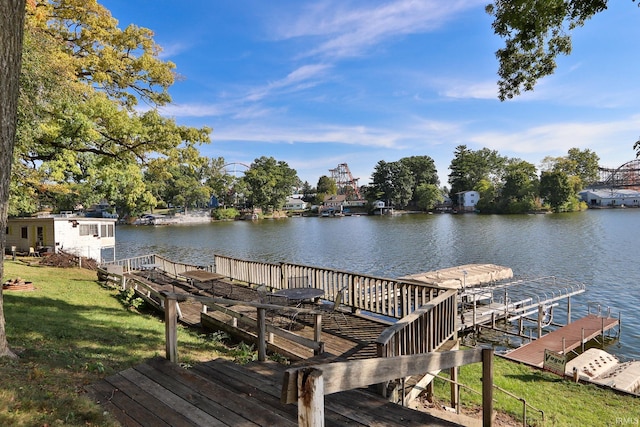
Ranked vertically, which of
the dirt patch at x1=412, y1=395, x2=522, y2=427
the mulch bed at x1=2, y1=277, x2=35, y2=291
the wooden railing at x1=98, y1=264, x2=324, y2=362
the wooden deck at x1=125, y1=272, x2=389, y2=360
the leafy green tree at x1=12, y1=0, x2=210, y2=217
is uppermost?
the leafy green tree at x1=12, y1=0, x2=210, y2=217

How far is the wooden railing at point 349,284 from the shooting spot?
699cm

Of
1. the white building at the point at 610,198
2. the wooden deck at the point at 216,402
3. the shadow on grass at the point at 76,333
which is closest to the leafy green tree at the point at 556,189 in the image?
the white building at the point at 610,198

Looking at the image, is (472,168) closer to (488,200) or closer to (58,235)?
(488,200)

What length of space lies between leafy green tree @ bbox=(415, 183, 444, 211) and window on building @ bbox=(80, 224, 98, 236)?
291 feet

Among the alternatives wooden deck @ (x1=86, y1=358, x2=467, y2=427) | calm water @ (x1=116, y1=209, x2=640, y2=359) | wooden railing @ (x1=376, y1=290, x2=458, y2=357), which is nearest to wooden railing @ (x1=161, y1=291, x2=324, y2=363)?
wooden deck @ (x1=86, y1=358, x2=467, y2=427)

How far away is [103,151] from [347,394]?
1097 cm

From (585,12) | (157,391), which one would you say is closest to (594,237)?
(585,12)

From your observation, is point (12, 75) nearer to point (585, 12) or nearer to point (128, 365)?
point (128, 365)

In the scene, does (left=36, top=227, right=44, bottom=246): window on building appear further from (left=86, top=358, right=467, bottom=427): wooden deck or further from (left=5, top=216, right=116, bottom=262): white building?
(left=86, top=358, right=467, bottom=427): wooden deck

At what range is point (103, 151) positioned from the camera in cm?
1121

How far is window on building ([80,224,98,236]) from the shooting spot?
25734 millimetres

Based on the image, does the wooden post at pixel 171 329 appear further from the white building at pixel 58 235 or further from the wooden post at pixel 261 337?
the white building at pixel 58 235

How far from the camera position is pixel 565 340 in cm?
1171

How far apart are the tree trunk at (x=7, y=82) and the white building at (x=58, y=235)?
2379 cm
